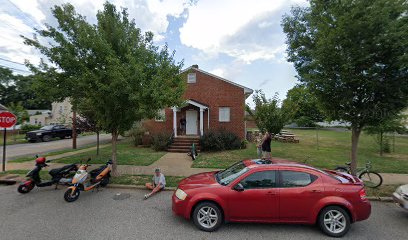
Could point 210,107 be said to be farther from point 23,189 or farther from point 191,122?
point 23,189

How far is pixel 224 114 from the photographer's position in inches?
602

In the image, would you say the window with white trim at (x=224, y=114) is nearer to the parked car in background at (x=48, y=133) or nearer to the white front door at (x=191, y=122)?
the white front door at (x=191, y=122)

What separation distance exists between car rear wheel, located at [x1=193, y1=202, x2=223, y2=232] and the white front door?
11941mm

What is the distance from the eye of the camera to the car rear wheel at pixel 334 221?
12.9 feet

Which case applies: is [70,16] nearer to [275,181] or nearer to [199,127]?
[275,181]

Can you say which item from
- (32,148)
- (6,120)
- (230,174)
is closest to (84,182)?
(230,174)

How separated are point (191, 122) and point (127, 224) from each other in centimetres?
1197

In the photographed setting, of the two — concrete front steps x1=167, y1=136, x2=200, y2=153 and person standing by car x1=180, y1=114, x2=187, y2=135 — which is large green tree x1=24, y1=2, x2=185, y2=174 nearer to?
concrete front steps x1=167, y1=136, x2=200, y2=153

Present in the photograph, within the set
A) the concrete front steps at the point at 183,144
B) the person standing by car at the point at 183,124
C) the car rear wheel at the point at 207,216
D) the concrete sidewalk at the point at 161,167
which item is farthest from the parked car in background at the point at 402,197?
the person standing by car at the point at 183,124

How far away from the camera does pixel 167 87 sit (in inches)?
267

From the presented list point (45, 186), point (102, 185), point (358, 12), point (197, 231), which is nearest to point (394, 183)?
point (358, 12)

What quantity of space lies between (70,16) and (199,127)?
35.0 feet

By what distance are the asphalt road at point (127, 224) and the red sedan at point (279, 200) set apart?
0.23 m

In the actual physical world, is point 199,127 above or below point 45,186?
above
